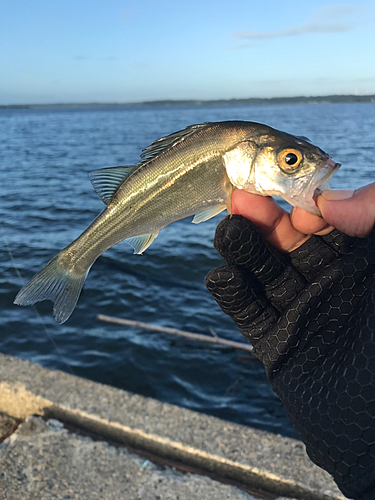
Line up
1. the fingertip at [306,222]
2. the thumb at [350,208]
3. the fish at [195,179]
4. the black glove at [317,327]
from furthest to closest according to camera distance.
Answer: the fingertip at [306,222] < the fish at [195,179] < the thumb at [350,208] < the black glove at [317,327]

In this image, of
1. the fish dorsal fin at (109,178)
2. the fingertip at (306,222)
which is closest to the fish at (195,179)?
the fish dorsal fin at (109,178)

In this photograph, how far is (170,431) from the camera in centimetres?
430

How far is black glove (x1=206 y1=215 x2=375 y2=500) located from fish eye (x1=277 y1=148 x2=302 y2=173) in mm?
489

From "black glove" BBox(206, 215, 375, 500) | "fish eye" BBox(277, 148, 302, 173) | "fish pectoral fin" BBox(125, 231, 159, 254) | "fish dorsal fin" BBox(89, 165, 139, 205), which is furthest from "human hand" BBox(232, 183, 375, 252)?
"fish dorsal fin" BBox(89, 165, 139, 205)

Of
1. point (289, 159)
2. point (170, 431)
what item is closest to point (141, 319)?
point (170, 431)

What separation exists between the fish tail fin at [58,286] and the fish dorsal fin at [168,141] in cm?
105

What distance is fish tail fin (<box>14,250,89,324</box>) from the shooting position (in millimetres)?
3118

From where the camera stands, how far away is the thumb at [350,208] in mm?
2678

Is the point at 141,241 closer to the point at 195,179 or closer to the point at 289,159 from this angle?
the point at 195,179

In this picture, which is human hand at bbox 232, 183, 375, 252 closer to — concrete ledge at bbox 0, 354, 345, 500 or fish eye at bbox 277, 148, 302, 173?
fish eye at bbox 277, 148, 302, 173

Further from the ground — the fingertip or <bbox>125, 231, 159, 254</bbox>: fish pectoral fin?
the fingertip

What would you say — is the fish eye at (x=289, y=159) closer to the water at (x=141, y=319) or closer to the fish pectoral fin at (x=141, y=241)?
the fish pectoral fin at (x=141, y=241)

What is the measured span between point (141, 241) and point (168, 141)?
82 cm

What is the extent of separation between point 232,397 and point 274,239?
15.2 ft
